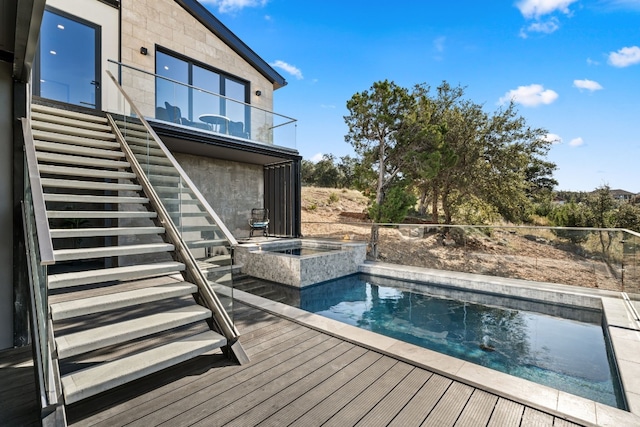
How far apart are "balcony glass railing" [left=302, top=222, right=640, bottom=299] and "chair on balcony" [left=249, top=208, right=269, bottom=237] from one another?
3.08 m

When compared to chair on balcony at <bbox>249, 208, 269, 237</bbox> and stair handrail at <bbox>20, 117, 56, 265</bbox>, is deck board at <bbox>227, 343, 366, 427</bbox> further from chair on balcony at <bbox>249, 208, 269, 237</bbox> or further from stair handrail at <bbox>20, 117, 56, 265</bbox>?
chair on balcony at <bbox>249, 208, 269, 237</bbox>

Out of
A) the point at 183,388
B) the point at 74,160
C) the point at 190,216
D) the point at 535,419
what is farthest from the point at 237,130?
the point at 535,419

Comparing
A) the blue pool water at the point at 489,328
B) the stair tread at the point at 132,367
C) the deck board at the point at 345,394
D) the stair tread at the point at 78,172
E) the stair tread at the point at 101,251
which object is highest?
the stair tread at the point at 78,172

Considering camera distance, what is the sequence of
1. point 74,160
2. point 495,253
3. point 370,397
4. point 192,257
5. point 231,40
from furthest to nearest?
point 231,40, point 495,253, point 74,160, point 192,257, point 370,397

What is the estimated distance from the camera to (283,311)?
12.9 ft

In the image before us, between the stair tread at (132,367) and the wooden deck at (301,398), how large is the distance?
4.9 inches

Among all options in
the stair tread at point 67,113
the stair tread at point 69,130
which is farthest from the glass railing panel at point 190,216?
the stair tread at point 67,113

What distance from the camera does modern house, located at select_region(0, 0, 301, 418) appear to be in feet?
8.06

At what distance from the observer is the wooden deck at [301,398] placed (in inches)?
75.4

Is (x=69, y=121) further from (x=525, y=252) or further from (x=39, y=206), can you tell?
(x=525, y=252)

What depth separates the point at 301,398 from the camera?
7.02 ft

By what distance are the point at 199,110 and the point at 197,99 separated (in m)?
0.28

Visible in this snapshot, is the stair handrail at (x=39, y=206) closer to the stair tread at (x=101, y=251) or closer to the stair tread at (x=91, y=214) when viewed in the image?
the stair tread at (x=101, y=251)

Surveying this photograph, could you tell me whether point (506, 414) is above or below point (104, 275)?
below
